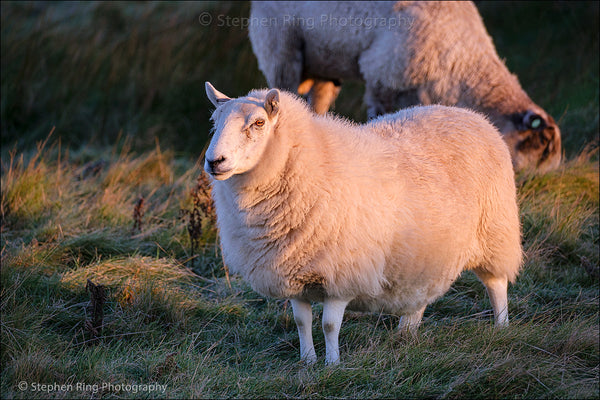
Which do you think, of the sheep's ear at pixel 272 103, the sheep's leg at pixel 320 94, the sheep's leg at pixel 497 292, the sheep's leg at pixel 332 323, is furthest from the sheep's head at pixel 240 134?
the sheep's leg at pixel 320 94

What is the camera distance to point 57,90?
8.54 metres

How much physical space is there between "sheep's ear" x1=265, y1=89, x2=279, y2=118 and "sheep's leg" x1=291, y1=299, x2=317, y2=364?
2.98ft

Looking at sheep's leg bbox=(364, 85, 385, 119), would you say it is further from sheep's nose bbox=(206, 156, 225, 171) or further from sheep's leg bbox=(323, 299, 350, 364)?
sheep's nose bbox=(206, 156, 225, 171)

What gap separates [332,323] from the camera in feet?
10.6

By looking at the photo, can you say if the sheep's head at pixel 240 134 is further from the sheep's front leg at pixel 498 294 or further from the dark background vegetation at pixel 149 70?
the dark background vegetation at pixel 149 70

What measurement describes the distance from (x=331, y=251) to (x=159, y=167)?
3729mm

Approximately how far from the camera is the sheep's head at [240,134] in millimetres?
2896

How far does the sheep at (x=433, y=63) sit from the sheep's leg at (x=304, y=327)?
2.99 m

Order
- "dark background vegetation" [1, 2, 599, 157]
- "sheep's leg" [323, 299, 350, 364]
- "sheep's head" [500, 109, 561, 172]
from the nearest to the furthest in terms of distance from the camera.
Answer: "sheep's leg" [323, 299, 350, 364]
"sheep's head" [500, 109, 561, 172]
"dark background vegetation" [1, 2, 599, 157]

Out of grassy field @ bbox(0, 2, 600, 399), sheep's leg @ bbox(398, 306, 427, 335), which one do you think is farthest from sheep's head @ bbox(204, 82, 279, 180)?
sheep's leg @ bbox(398, 306, 427, 335)

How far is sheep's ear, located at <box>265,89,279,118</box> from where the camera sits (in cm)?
307

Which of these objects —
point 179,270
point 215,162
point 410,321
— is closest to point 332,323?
point 410,321

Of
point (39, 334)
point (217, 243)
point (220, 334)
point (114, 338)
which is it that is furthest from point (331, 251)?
point (217, 243)

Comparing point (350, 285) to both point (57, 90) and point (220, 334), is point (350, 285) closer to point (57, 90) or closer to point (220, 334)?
point (220, 334)
